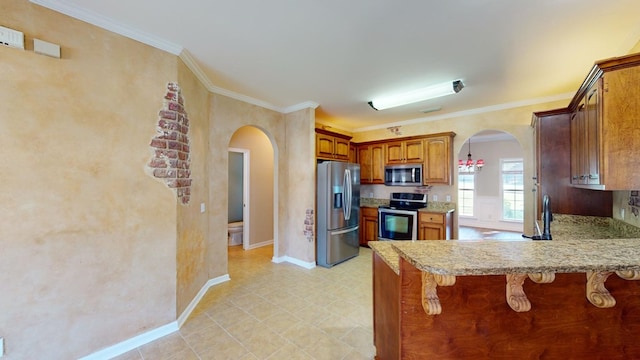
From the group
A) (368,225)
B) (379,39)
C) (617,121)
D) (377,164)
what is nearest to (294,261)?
(368,225)

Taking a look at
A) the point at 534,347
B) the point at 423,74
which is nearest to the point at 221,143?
the point at 423,74

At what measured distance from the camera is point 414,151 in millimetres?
4590

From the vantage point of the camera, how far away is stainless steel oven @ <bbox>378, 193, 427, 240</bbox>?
169 inches

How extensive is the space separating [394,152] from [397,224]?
1443mm

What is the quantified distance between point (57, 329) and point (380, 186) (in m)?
5.00

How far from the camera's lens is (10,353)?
5.24 ft

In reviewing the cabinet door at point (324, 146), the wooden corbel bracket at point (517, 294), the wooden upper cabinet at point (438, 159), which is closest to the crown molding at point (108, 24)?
the cabinet door at point (324, 146)

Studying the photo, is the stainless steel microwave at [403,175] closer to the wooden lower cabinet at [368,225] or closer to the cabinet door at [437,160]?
the cabinet door at [437,160]

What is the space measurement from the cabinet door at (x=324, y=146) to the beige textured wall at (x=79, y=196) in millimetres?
2443

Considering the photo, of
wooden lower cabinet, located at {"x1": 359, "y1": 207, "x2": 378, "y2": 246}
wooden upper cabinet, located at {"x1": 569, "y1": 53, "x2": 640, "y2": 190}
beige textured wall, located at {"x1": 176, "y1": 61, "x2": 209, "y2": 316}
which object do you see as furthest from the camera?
wooden lower cabinet, located at {"x1": 359, "y1": 207, "x2": 378, "y2": 246}

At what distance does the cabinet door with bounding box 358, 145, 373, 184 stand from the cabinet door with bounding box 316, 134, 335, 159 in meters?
1.05

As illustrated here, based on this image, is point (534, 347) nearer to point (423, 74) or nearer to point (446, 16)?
point (446, 16)

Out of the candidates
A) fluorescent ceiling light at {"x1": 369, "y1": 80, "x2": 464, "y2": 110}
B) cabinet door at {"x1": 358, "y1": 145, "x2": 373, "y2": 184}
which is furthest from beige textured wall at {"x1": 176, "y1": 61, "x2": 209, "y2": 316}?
cabinet door at {"x1": 358, "y1": 145, "x2": 373, "y2": 184}

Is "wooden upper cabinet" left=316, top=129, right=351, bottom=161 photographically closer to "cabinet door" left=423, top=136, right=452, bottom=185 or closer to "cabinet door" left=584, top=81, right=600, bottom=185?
"cabinet door" left=423, top=136, right=452, bottom=185
